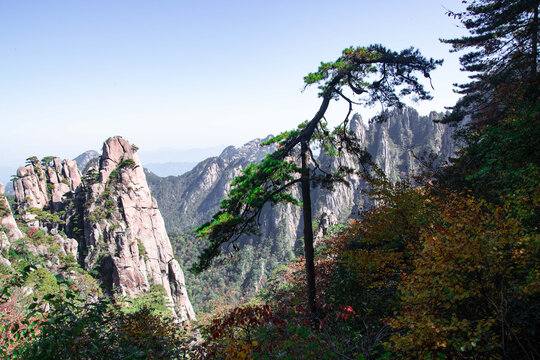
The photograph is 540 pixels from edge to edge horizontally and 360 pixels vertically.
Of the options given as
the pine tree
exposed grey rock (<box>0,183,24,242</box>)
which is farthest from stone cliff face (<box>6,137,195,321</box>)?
the pine tree

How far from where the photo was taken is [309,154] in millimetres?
9086

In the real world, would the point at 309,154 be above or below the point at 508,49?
below

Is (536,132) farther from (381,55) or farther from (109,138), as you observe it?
(109,138)

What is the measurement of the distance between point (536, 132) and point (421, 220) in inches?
144

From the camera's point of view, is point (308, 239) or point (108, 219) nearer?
point (308, 239)

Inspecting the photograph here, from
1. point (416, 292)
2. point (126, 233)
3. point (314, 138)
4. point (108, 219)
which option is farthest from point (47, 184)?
point (416, 292)

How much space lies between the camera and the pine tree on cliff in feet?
26.0

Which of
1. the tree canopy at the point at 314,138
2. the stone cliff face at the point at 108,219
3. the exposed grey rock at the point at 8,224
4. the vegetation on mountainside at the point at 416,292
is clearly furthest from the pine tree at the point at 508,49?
the exposed grey rock at the point at 8,224

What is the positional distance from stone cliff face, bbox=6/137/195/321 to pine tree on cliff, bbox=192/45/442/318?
35.3m

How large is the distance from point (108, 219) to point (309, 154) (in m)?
44.4

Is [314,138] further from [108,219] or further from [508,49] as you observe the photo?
[108,219]

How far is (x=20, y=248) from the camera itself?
32719 millimetres

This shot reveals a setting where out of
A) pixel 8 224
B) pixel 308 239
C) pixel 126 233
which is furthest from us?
pixel 126 233

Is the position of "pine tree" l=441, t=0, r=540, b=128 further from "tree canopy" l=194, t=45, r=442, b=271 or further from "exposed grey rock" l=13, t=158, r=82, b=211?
"exposed grey rock" l=13, t=158, r=82, b=211
